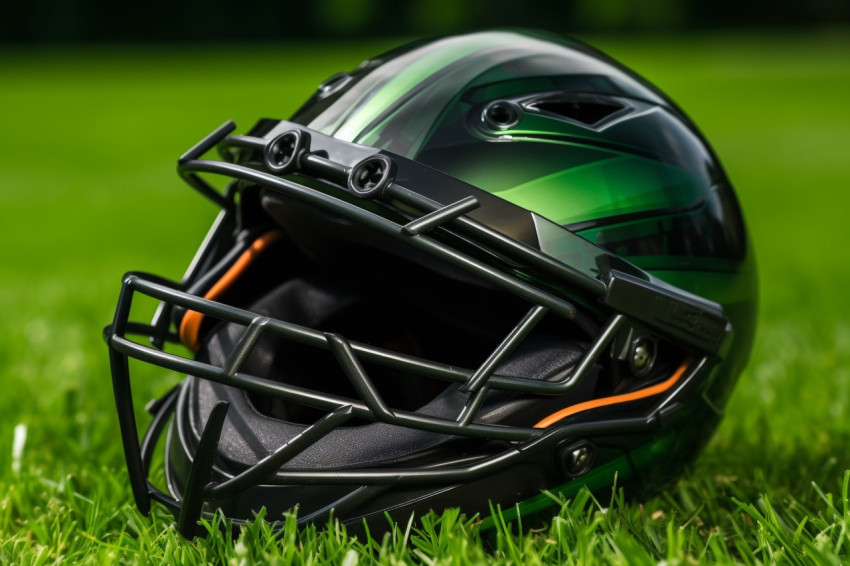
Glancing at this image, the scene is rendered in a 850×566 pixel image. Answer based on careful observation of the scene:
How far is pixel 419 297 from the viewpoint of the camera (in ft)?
5.70

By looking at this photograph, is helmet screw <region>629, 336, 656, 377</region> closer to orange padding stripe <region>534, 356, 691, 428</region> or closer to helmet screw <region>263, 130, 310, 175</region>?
orange padding stripe <region>534, 356, 691, 428</region>

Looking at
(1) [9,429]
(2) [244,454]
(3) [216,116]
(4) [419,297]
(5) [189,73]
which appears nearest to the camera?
(2) [244,454]

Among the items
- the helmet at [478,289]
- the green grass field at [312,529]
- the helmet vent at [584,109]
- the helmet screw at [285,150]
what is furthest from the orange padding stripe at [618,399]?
the helmet screw at [285,150]

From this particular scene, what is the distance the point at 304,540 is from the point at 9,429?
3.76 feet

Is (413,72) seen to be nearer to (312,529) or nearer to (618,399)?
(618,399)

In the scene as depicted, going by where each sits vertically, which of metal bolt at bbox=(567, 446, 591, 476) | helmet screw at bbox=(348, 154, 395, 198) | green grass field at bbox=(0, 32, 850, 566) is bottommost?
green grass field at bbox=(0, 32, 850, 566)

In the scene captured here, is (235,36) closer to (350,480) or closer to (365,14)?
(365,14)

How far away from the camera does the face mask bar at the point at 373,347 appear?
4.15 feet

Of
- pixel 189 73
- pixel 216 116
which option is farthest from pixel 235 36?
pixel 216 116

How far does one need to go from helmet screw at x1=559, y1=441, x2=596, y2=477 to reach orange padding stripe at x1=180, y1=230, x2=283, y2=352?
26.6 inches

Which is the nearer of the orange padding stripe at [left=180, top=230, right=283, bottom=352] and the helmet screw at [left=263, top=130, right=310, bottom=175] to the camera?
the helmet screw at [left=263, top=130, right=310, bottom=175]

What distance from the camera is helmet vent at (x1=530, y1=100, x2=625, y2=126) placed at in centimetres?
153

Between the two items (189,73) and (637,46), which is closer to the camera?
(189,73)

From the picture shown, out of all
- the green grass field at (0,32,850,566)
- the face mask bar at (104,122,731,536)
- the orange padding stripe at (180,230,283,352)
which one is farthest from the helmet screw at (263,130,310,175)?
the green grass field at (0,32,850,566)
